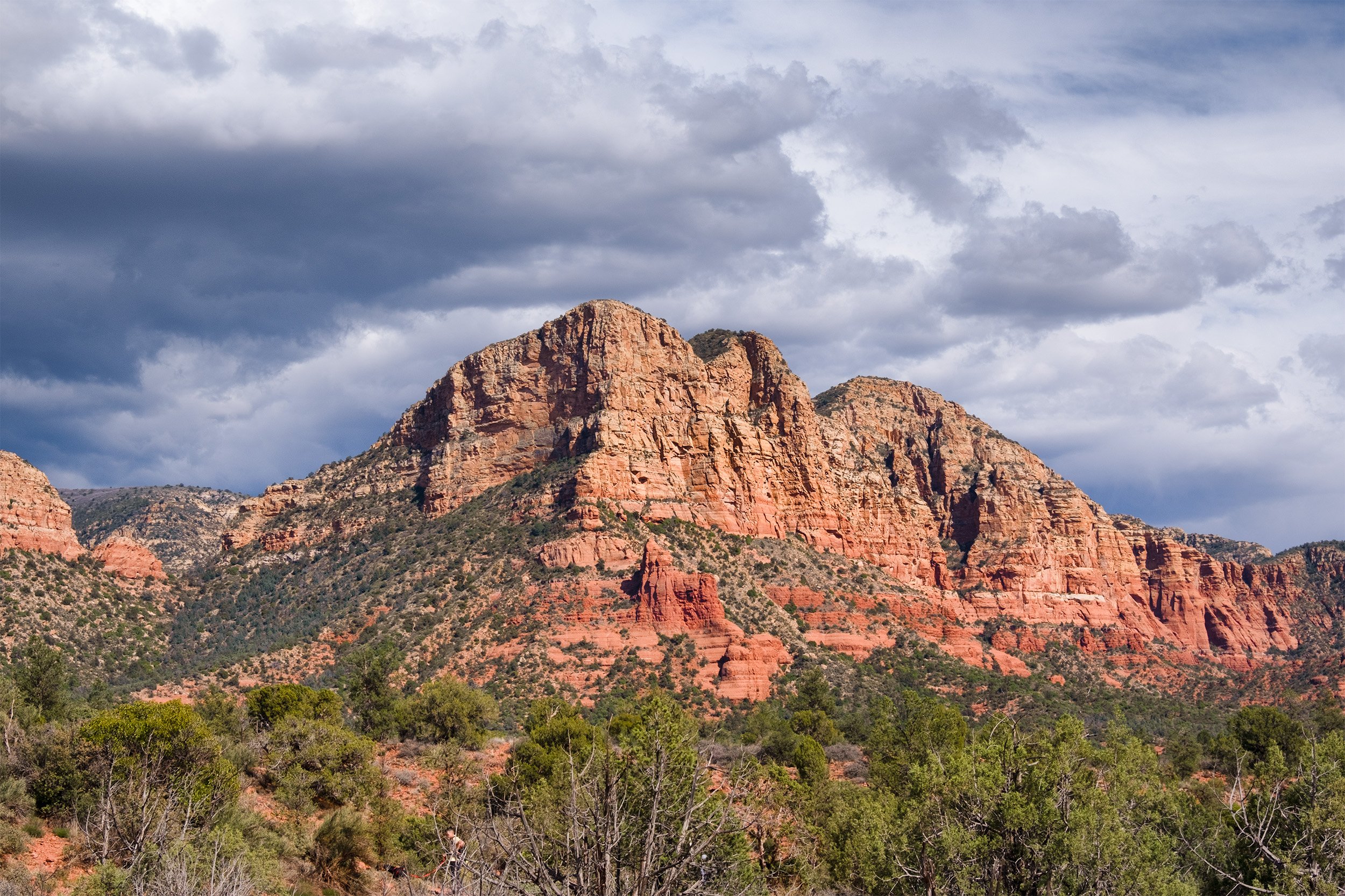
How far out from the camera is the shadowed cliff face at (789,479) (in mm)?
125562

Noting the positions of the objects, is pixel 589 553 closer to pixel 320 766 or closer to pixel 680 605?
pixel 680 605

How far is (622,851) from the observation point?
1862 centimetres

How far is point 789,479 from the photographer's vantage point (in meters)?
139

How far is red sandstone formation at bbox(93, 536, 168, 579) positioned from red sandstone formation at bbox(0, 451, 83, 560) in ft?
10.2

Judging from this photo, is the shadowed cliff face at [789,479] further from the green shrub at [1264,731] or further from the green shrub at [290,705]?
the green shrub at [1264,731]

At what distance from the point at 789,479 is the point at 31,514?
80656mm

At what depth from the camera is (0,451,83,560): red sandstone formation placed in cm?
9981

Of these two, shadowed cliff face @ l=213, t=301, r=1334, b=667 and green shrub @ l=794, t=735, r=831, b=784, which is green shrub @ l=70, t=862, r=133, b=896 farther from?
shadowed cliff face @ l=213, t=301, r=1334, b=667

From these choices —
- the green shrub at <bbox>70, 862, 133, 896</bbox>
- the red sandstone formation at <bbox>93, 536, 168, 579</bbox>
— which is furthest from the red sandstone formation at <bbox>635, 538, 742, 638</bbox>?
the green shrub at <bbox>70, 862, 133, 896</bbox>

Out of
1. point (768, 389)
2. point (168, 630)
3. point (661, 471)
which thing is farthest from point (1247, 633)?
point (168, 630)

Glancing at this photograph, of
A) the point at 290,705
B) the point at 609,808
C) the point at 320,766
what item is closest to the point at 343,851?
the point at 320,766

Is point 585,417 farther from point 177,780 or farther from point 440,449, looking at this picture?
point 177,780

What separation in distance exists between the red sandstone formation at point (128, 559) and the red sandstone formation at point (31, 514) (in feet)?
10.2

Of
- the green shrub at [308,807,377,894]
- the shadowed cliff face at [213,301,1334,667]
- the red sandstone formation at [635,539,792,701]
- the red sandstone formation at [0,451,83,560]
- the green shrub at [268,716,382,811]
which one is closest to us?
the green shrub at [308,807,377,894]
